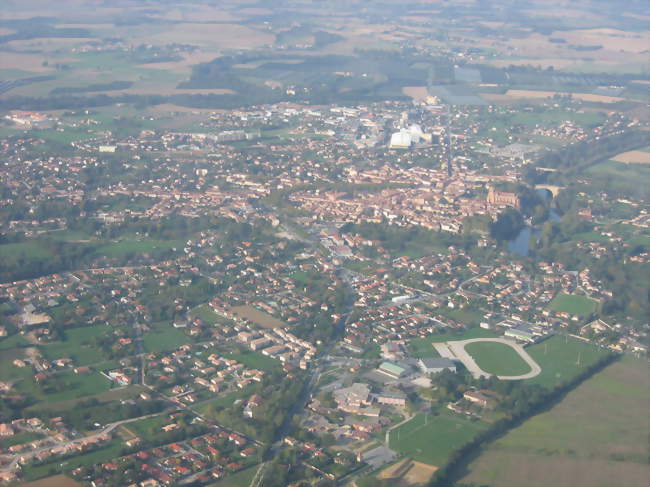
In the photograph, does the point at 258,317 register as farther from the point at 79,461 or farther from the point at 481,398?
the point at 79,461

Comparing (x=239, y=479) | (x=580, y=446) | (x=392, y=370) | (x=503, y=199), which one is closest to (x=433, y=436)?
(x=580, y=446)

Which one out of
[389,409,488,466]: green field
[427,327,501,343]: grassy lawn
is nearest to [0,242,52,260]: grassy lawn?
[427,327,501,343]: grassy lawn

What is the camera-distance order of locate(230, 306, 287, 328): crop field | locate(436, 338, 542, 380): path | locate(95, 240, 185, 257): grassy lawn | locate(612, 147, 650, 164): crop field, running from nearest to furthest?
1. locate(436, 338, 542, 380): path
2. locate(230, 306, 287, 328): crop field
3. locate(95, 240, 185, 257): grassy lawn
4. locate(612, 147, 650, 164): crop field

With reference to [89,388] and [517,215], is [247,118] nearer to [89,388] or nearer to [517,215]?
[517,215]

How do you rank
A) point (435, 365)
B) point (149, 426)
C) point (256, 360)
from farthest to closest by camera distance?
1. point (256, 360)
2. point (435, 365)
3. point (149, 426)

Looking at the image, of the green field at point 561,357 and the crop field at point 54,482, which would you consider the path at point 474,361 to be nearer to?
the green field at point 561,357

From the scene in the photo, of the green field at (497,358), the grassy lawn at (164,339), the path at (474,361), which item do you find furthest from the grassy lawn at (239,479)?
the green field at (497,358)

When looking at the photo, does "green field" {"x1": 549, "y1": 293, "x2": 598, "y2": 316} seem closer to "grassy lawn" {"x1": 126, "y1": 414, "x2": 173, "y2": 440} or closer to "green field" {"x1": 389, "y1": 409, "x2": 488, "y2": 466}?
"green field" {"x1": 389, "y1": 409, "x2": 488, "y2": 466}
